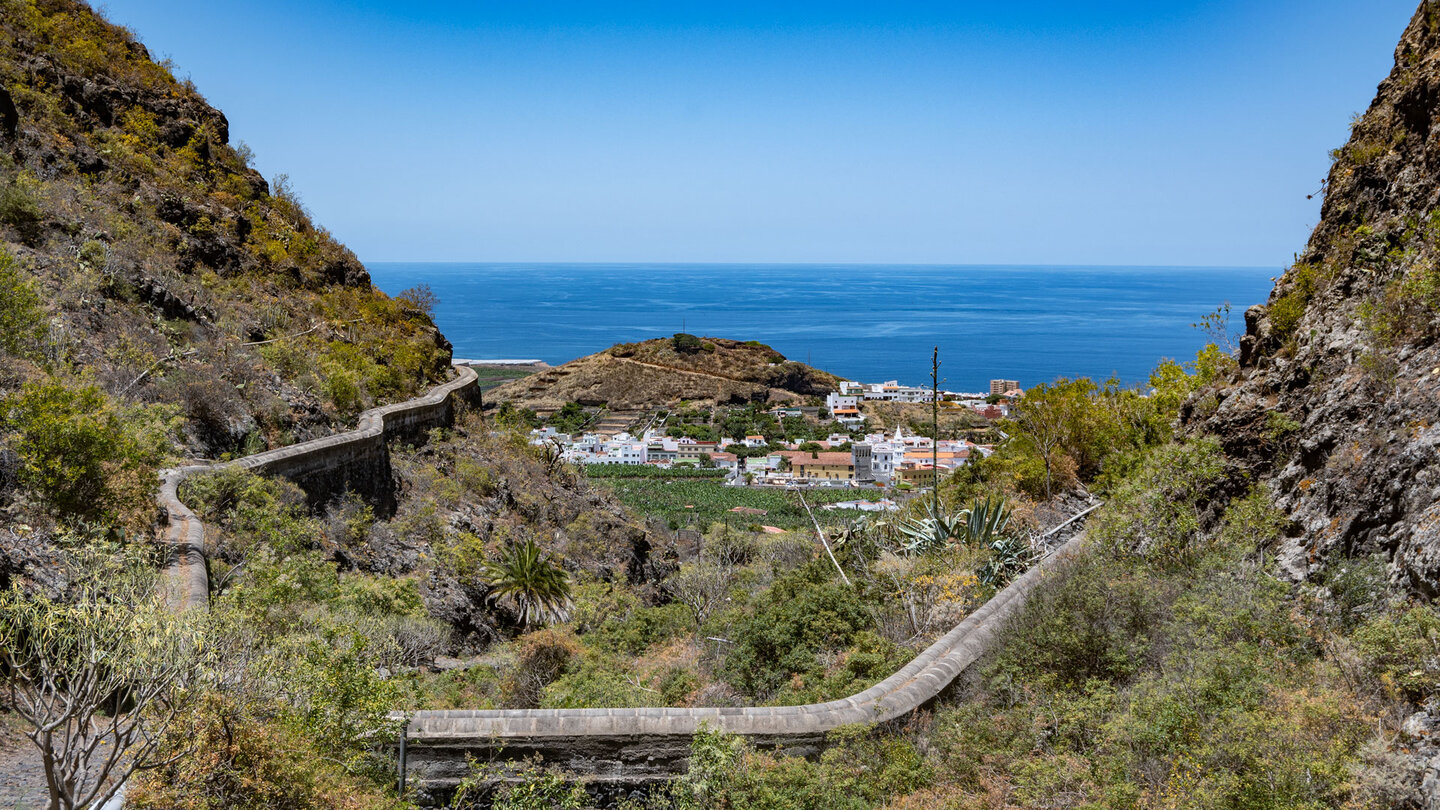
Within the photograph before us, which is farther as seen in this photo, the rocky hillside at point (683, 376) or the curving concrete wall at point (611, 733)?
the rocky hillside at point (683, 376)

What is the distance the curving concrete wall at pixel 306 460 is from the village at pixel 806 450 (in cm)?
4266

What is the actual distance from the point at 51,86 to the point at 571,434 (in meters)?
76.8

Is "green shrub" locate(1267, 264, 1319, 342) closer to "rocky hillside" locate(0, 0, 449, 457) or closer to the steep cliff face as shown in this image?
the steep cliff face

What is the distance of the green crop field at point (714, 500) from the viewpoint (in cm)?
5253

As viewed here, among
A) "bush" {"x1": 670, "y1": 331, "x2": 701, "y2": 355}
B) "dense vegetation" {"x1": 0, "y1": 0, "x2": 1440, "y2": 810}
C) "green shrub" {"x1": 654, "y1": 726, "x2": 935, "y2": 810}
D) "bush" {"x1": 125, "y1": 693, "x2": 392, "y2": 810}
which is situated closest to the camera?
"bush" {"x1": 125, "y1": 693, "x2": 392, "y2": 810}

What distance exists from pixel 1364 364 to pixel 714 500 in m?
57.7

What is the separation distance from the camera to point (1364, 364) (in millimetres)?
6840

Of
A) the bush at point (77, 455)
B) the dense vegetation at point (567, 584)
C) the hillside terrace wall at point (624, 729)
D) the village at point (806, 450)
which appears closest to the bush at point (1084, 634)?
the dense vegetation at point (567, 584)

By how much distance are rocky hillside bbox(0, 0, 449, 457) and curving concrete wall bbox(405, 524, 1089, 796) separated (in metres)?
6.39

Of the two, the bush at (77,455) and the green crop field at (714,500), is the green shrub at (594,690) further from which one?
the green crop field at (714,500)

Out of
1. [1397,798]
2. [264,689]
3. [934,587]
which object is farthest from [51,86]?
[1397,798]

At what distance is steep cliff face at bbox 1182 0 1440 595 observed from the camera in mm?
5832

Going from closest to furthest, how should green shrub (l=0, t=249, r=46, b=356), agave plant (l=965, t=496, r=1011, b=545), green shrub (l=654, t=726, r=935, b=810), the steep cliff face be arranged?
green shrub (l=654, t=726, r=935, b=810) < the steep cliff face < green shrub (l=0, t=249, r=46, b=356) < agave plant (l=965, t=496, r=1011, b=545)

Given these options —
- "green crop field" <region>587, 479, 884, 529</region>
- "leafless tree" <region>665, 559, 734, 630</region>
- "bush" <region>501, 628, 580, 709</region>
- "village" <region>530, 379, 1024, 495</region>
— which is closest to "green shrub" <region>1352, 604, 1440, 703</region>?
"bush" <region>501, 628, 580, 709</region>
